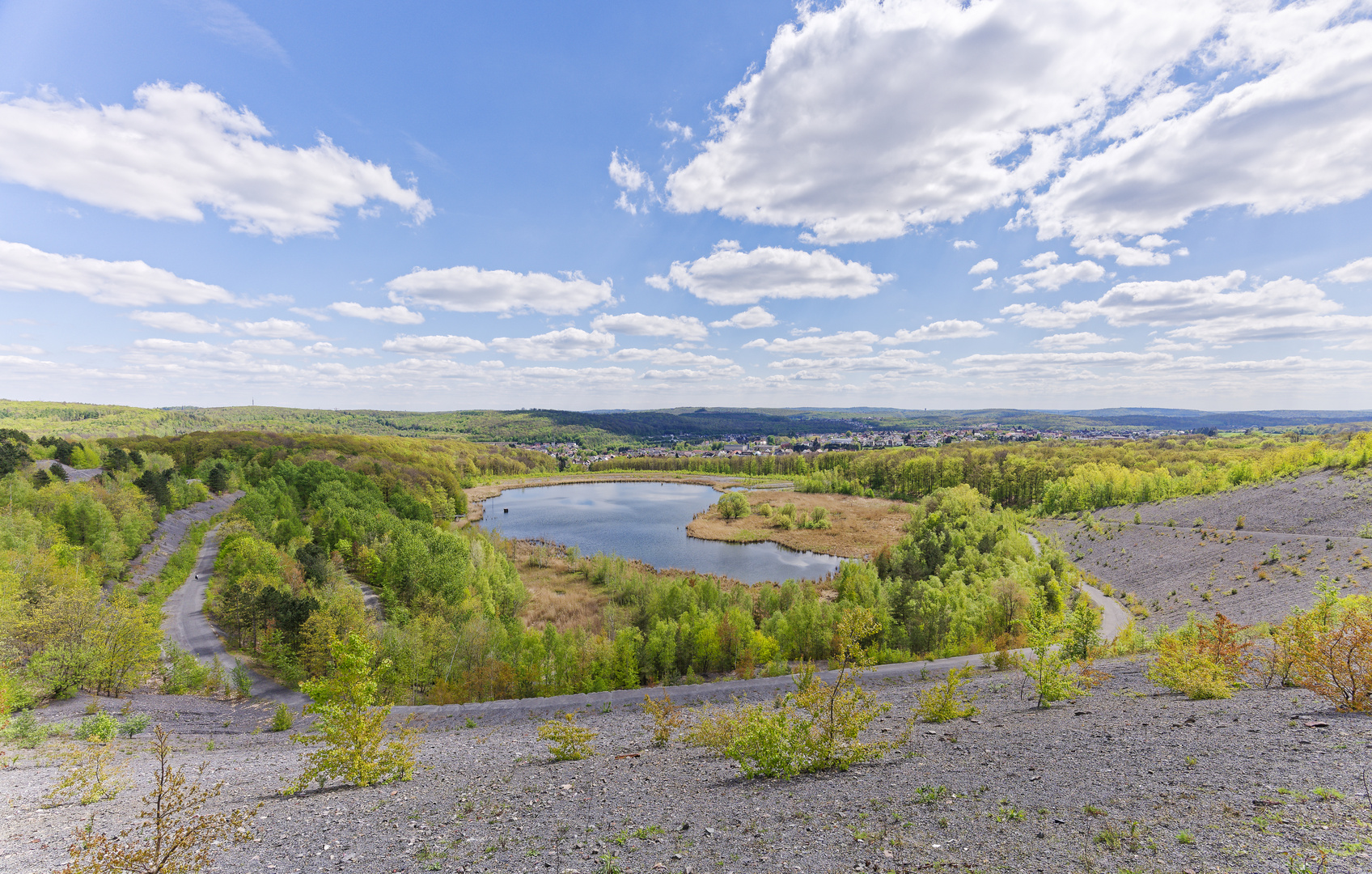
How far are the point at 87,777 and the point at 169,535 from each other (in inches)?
2184

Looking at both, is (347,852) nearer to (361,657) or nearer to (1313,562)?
(361,657)

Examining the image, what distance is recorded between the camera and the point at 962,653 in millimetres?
30969

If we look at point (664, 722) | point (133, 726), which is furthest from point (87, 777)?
point (664, 722)

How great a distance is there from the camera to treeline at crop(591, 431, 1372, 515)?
61.4 metres

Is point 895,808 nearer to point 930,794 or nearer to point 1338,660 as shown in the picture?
point 930,794

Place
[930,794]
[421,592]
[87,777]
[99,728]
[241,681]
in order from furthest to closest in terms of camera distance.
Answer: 1. [421,592]
2. [241,681]
3. [99,728]
4. [87,777]
5. [930,794]

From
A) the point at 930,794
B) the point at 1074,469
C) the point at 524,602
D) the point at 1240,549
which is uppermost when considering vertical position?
the point at 930,794

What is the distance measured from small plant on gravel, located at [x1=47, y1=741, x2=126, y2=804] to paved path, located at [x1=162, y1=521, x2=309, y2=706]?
9.50 meters

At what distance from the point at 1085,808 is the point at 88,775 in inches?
955

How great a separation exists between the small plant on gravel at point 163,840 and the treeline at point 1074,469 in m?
84.0

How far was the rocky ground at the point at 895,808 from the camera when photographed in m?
8.15

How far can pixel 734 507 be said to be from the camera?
327 ft

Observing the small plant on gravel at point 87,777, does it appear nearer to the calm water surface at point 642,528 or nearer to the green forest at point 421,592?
the green forest at point 421,592

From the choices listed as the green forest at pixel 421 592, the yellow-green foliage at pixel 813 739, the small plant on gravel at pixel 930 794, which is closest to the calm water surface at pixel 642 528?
the green forest at pixel 421 592
